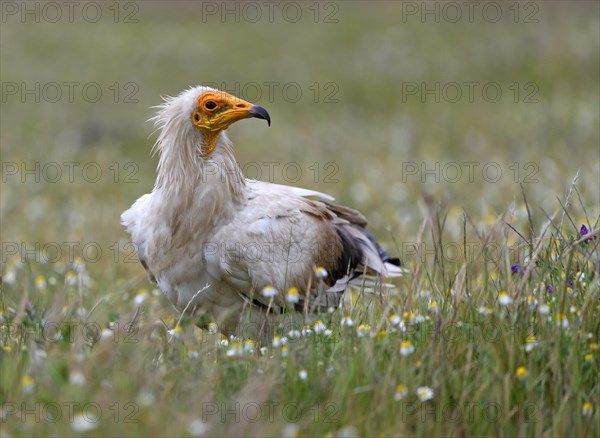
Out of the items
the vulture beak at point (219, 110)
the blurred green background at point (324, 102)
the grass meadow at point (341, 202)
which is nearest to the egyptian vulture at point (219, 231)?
the vulture beak at point (219, 110)

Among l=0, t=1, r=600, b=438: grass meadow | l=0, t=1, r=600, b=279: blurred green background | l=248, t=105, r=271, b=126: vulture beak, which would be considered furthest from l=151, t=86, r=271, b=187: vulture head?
l=0, t=1, r=600, b=279: blurred green background

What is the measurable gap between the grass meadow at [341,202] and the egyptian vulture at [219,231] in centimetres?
37

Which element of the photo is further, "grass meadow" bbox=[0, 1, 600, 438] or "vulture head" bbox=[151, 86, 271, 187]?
"vulture head" bbox=[151, 86, 271, 187]

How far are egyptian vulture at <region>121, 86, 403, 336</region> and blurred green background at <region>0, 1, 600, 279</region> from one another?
210 centimetres

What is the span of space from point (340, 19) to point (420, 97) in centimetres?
665

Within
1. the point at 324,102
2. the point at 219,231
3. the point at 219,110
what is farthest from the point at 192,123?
the point at 324,102

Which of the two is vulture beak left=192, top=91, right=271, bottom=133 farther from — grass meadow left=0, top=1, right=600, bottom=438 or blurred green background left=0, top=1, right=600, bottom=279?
blurred green background left=0, top=1, right=600, bottom=279

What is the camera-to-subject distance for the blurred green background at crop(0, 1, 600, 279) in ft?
30.2

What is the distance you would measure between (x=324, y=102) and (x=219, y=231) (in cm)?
1156

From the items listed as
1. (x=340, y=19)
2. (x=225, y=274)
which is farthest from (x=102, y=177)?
(x=340, y=19)

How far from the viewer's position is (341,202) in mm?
8938

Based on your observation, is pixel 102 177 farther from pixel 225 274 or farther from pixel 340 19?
pixel 340 19

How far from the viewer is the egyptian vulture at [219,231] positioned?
496 centimetres

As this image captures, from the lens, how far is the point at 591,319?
3.84m
